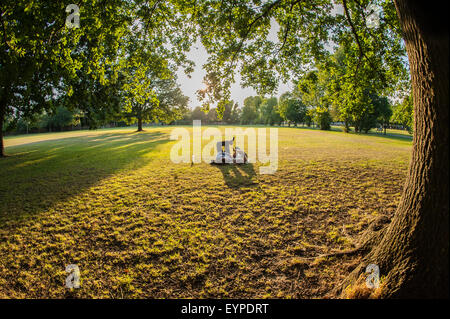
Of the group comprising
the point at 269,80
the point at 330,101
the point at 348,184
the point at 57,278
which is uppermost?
the point at 269,80

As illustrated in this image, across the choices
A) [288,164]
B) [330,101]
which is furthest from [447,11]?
[288,164]

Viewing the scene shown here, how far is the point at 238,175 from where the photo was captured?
8922 millimetres

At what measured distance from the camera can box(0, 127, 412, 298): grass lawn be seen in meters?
3.12

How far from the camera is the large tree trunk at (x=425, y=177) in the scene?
6.34ft

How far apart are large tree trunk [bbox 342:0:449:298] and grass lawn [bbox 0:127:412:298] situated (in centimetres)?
109

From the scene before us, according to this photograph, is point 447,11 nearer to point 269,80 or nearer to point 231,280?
point 231,280

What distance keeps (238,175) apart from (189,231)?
4.71 metres

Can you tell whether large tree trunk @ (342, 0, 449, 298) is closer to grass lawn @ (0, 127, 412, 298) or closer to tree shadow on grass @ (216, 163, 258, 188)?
grass lawn @ (0, 127, 412, 298)

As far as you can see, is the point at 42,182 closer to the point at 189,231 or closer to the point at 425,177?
the point at 189,231

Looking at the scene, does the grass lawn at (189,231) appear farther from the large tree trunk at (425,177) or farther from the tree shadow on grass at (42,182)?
the large tree trunk at (425,177)

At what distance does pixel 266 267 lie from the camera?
3395 mm

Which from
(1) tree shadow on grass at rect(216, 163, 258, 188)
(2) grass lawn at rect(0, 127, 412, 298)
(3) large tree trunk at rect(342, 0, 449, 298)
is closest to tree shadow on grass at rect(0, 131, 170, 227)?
(2) grass lawn at rect(0, 127, 412, 298)

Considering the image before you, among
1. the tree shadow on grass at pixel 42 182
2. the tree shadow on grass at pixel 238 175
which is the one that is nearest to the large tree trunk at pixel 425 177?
the tree shadow on grass at pixel 238 175
